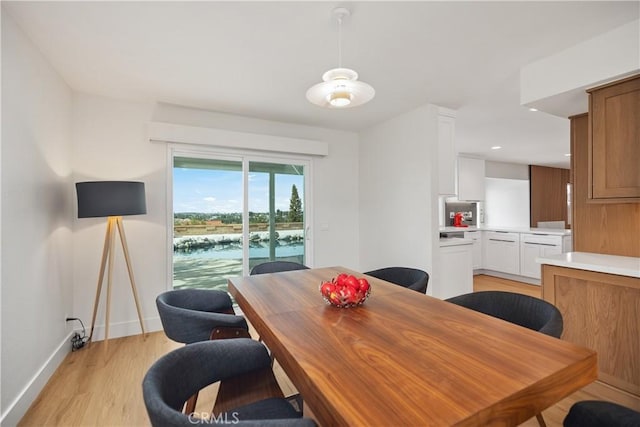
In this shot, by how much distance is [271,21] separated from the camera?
1870 millimetres

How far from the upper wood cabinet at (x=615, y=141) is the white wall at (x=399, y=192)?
134 cm

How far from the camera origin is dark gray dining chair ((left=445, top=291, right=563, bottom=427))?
53.9 inches

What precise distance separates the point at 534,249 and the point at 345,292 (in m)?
4.85

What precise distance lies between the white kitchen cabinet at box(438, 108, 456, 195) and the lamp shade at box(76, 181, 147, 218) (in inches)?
125

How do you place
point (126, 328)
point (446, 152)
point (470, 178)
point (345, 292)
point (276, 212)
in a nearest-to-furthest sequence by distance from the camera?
point (345, 292), point (126, 328), point (446, 152), point (276, 212), point (470, 178)

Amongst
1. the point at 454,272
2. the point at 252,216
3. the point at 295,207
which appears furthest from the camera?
the point at 295,207

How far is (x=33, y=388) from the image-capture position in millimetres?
2002

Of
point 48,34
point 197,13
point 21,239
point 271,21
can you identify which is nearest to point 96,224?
point 21,239

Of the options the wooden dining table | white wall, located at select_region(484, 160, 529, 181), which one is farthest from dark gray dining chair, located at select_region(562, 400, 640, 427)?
white wall, located at select_region(484, 160, 529, 181)

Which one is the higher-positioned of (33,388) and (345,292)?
(345,292)

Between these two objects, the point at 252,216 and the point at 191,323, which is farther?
the point at 252,216

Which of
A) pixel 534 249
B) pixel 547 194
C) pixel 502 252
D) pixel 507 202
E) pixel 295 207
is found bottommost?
pixel 502 252

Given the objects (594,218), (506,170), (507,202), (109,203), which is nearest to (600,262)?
(594,218)

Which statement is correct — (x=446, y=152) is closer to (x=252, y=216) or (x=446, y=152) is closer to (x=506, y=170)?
(x=252, y=216)
